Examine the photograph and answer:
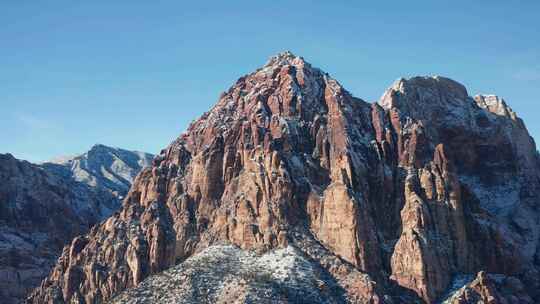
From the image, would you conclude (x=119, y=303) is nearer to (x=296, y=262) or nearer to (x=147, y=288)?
(x=147, y=288)

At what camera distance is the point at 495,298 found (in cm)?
19250

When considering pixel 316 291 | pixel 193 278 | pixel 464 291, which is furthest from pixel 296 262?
pixel 464 291

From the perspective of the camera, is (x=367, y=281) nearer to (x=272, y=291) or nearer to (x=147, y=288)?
(x=272, y=291)

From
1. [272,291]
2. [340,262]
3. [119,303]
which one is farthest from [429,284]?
[119,303]

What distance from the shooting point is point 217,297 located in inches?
7397

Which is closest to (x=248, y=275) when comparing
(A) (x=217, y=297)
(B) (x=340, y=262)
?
(A) (x=217, y=297)

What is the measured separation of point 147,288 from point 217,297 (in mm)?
19738

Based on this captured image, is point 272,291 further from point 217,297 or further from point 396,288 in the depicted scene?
point 396,288

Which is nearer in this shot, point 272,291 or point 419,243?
point 272,291

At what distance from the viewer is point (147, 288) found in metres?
199

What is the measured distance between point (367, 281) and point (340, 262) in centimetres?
1013

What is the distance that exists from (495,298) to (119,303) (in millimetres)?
80792

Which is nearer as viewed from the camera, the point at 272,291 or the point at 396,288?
the point at 272,291

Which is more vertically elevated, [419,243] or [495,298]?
[419,243]
